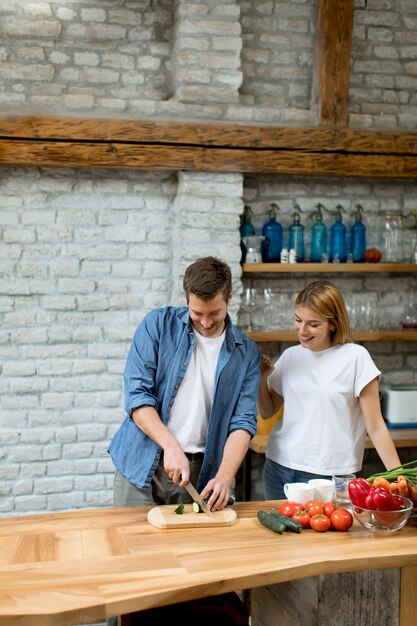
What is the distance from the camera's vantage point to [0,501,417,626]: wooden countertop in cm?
218

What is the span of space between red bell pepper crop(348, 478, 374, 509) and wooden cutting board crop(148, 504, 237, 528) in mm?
435

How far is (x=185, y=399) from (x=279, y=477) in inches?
23.4

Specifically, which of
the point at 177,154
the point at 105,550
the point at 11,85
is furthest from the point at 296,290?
the point at 105,550

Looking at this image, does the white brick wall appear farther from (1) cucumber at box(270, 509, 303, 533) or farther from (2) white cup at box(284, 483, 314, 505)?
(1) cucumber at box(270, 509, 303, 533)

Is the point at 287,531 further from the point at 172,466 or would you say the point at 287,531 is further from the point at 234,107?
the point at 234,107

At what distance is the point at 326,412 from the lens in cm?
337

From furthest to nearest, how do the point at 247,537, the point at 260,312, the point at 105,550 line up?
the point at 260,312
the point at 247,537
the point at 105,550

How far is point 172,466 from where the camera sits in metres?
2.92

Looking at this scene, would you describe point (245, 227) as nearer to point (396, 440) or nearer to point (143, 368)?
point (396, 440)

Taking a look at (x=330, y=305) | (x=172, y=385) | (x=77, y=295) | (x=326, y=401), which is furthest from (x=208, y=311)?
(x=77, y=295)

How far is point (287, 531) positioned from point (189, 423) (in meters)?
0.65

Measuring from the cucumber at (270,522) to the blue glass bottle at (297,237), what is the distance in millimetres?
2611

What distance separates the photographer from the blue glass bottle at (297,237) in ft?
17.1

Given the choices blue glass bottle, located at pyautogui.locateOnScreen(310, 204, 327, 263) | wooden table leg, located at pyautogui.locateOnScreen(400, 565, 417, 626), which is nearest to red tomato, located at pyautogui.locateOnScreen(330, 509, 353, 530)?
wooden table leg, located at pyautogui.locateOnScreen(400, 565, 417, 626)
